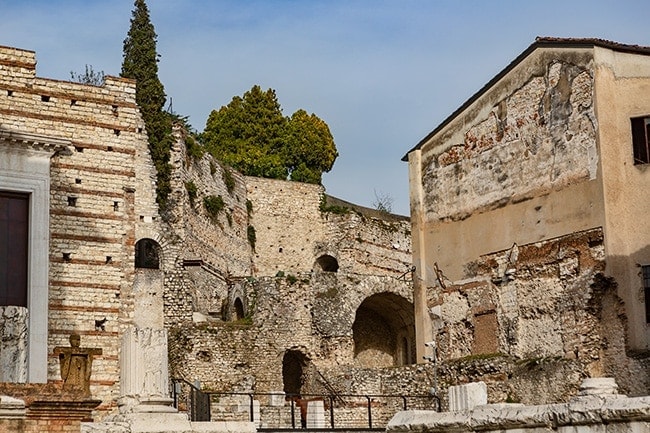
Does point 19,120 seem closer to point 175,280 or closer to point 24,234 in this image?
point 24,234

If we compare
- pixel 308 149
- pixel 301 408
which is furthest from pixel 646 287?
pixel 308 149

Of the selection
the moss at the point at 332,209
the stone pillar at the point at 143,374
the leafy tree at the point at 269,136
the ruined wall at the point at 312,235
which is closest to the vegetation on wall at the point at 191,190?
the ruined wall at the point at 312,235

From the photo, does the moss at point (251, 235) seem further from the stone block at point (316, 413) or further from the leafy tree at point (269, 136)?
the stone block at point (316, 413)

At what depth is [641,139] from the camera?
26875 millimetres

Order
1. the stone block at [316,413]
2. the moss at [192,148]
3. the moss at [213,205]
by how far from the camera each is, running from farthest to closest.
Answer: the moss at [213,205] → the moss at [192,148] → the stone block at [316,413]

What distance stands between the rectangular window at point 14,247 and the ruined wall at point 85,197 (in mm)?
1005

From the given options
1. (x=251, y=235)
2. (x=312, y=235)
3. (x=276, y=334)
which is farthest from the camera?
(x=312, y=235)

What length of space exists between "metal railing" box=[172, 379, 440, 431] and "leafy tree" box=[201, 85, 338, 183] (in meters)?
19.8

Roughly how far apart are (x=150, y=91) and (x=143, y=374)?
21932 mm

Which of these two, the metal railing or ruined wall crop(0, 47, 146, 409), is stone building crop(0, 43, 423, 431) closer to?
ruined wall crop(0, 47, 146, 409)

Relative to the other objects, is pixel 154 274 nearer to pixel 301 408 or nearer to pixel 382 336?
pixel 301 408

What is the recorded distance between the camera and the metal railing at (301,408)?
30.0 metres

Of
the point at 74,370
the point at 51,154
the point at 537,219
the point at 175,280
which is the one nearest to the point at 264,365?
the point at 175,280

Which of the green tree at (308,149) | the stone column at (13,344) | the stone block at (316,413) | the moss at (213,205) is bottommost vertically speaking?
the stone block at (316,413)
